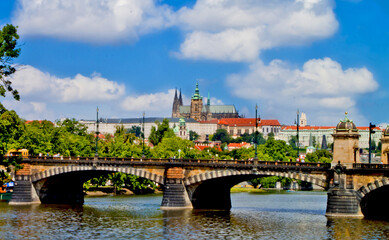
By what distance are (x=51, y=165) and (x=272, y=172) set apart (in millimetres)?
28354

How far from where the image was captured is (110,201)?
94.1 meters

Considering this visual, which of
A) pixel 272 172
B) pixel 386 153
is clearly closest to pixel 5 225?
pixel 272 172

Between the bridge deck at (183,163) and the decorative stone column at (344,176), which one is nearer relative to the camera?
the decorative stone column at (344,176)

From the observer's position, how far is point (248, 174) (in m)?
72.4

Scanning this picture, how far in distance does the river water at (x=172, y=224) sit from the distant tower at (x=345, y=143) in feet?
21.5

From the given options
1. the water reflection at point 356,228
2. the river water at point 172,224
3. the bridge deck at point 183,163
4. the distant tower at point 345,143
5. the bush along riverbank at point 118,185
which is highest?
the distant tower at point 345,143

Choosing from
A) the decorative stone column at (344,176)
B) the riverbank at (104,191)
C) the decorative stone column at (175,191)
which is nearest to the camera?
the decorative stone column at (344,176)

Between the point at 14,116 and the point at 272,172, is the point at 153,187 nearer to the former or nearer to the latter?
the point at 272,172

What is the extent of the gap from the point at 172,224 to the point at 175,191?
14484mm

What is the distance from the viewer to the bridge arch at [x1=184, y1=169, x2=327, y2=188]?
69.4 meters

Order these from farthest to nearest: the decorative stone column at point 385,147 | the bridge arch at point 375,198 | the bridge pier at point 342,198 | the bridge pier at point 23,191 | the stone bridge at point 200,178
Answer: the bridge pier at point 23,191 < the decorative stone column at point 385,147 < the stone bridge at point 200,178 < the bridge pier at point 342,198 < the bridge arch at point 375,198

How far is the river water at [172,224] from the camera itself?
54344 millimetres

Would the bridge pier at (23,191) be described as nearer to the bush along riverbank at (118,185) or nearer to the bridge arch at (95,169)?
the bridge arch at (95,169)

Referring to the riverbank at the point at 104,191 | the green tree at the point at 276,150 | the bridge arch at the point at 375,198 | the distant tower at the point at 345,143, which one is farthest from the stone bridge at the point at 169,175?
the green tree at the point at 276,150
